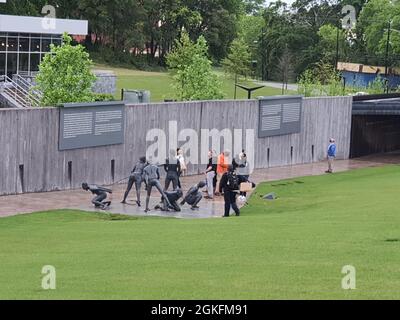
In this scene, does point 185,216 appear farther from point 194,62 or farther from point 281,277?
point 194,62

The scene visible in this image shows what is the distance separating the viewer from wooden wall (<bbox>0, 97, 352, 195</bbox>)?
26.7m

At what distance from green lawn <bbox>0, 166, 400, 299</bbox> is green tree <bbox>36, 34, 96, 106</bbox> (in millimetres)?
11572

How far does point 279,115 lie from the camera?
3781 centimetres

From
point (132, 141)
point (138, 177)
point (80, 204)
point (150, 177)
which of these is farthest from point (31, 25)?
point (150, 177)

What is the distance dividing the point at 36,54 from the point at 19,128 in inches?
869

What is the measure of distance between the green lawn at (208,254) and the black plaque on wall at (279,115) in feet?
46.6

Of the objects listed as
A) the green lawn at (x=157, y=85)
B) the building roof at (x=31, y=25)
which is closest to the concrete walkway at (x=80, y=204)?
the building roof at (x=31, y=25)

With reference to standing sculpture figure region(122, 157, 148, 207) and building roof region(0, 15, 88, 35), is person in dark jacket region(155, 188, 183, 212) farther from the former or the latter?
building roof region(0, 15, 88, 35)

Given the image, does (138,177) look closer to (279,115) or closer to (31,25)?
(279,115)

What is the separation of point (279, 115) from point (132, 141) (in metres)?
9.02

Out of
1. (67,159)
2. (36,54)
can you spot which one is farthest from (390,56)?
(67,159)

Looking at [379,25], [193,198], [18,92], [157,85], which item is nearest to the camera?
[193,198]

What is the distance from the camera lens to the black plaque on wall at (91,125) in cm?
2817

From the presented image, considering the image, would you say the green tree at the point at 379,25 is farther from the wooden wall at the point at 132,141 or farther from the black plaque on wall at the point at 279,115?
the black plaque on wall at the point at 279,115
